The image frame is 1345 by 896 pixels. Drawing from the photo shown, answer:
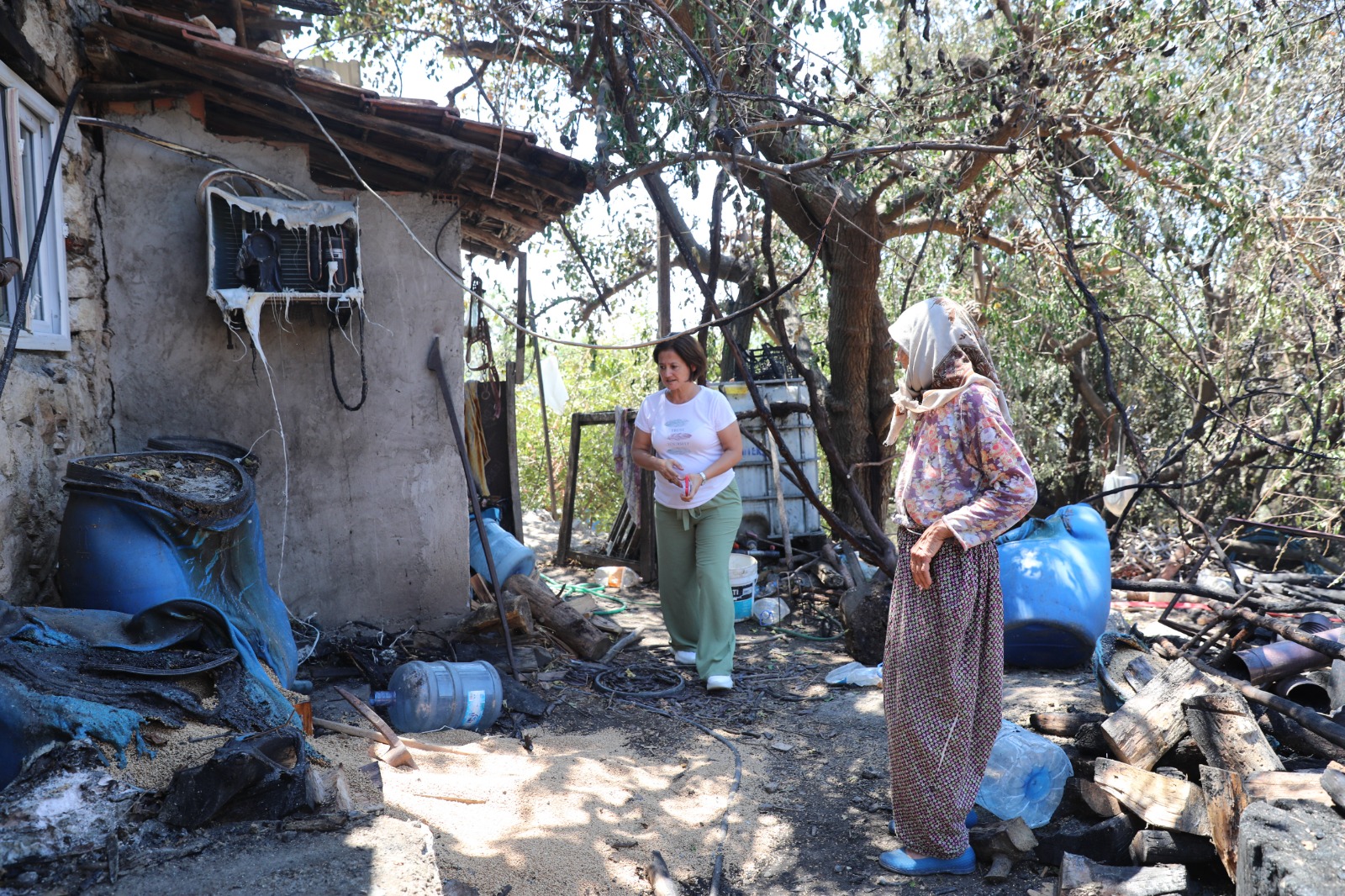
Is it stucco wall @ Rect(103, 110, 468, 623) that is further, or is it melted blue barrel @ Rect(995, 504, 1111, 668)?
melted blue barrel @ Rect(995, 504, 1111, 668)

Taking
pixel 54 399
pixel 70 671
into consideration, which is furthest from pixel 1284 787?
pixel 54 399

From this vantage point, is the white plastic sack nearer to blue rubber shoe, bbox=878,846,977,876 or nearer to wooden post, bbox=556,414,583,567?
wooden post, bbox=556,414,583,567

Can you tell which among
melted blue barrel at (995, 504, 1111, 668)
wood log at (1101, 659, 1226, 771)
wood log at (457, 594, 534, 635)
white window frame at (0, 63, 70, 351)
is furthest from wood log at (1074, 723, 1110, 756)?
white window frame at (0, 63, 70, 351)

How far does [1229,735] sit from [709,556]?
2.73m

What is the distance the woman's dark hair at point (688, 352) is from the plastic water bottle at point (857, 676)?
1879 mm

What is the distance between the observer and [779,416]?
340 inches

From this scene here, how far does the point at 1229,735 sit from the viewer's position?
3.13 meters

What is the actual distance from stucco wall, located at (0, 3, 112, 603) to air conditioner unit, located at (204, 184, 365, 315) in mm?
527

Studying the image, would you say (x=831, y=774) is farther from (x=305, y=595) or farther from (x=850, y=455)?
(x=850, y=455)

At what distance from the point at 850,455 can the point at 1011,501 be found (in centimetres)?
583

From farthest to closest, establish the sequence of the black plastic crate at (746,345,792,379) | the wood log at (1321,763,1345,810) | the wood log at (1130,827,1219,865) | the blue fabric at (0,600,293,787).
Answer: the black plastic crate at (746,345,792,379) → the wood log at (1130,827,1219,865) → the wood log at (1321,763,1345,810) → the blue fabric at (0,600,293,787)

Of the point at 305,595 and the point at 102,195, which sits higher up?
the point at 102,195

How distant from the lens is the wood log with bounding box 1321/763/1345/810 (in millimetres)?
2586

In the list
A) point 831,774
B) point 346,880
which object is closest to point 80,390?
point 346,880
